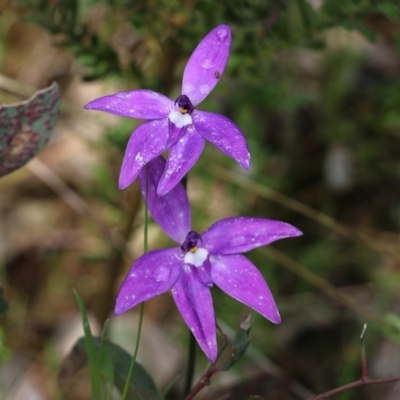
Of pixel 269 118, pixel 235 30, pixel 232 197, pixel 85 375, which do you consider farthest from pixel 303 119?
pixel 85 375

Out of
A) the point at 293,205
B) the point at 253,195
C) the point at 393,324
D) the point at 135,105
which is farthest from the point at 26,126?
the point at 253,195

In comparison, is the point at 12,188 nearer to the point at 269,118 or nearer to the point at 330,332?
the point at 269,118

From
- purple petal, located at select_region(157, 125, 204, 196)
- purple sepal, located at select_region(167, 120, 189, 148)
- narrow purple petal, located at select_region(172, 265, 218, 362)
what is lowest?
narrow purple petal, located at select_region(172, 265, 218, 362)

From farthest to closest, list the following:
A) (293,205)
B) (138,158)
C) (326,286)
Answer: (293,205), (326,286), (138,158)

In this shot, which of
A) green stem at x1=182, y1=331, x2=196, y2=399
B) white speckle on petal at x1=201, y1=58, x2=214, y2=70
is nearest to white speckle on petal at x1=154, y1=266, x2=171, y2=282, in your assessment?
green stem at x1=182, y1=331, x2=196, y2=399

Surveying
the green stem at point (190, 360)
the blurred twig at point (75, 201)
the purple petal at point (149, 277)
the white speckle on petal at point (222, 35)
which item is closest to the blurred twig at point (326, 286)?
the blurred twig at point (75, 201)

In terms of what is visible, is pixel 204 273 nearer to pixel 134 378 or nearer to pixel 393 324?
pixel 134 378

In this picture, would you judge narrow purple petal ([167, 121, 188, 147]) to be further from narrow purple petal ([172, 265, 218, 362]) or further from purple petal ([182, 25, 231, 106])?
narrow purple petal ([172, 265, 218, 362])
